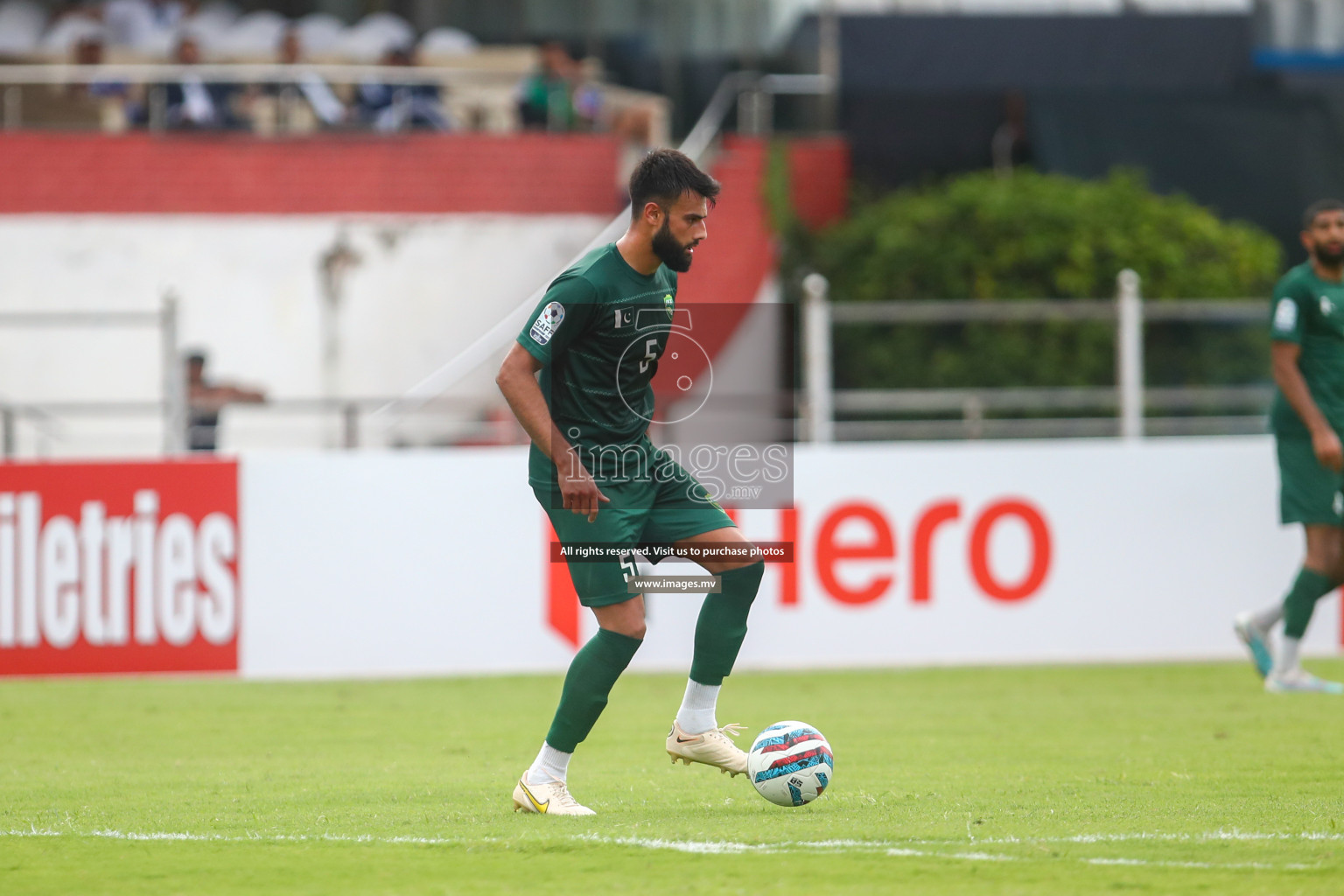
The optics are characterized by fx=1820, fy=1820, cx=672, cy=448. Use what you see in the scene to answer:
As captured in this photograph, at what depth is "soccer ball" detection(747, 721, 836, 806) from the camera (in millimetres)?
Result: 6020

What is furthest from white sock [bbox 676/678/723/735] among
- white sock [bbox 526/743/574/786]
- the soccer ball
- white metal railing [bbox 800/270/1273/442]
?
white metal railing [bbox 800/270/1273/442]

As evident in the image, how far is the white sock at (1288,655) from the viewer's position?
9.86 meters

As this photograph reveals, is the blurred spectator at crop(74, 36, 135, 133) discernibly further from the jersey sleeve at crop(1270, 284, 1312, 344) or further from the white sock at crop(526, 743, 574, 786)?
the white sock at crop(526, 743, 574, 786)

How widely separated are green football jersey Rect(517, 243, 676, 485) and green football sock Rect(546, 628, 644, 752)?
1.92 feet

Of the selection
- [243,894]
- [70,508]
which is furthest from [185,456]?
[243,894]

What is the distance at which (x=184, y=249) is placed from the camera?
60.4ft

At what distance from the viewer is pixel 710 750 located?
20.5ft

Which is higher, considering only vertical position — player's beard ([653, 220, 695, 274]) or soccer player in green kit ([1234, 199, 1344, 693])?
player's beard ([653, 220, 695, 274])

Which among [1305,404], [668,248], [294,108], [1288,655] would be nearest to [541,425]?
[668,248]

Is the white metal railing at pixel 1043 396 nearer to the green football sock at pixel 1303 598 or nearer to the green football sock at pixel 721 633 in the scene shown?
the green football sock at pixel 1303 598

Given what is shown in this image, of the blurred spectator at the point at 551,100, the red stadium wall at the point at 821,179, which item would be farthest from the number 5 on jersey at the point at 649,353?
the red stadium wall at the point at 821,179

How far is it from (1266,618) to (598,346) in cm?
564

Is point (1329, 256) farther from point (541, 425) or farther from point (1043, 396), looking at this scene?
point (541, 425)

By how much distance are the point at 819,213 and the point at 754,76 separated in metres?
2.38
